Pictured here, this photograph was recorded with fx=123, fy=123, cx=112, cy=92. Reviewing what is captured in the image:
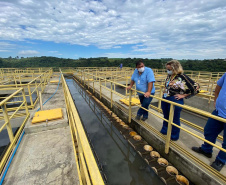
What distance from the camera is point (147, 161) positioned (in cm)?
258

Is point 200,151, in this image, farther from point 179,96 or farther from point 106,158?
point 106,158

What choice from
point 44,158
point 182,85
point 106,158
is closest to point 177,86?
point 182,85

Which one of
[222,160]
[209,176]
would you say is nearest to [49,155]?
[209,176]

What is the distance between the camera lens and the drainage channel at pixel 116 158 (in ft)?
7.43

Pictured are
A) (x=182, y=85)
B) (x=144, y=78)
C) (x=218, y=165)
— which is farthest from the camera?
(x=144, y=78)

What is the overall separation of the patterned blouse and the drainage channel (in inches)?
63.9

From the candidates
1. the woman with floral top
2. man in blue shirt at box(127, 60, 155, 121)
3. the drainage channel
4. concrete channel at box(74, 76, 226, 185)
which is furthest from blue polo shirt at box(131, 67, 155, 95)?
the drainage channel

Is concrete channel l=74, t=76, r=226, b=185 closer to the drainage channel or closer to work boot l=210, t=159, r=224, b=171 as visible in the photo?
work boot l=210, t=159, r=224, b=171

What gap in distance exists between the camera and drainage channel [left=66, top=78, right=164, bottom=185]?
227 cm

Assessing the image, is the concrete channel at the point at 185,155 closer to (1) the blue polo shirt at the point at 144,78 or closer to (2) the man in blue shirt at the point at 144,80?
(2) the man in blue shirt at the point at 144,80

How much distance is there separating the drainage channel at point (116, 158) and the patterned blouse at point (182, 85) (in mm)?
1624

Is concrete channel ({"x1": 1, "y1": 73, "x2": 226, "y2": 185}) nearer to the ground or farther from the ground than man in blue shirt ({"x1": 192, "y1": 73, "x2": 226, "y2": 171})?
nearer to the ground

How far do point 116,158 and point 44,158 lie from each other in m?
1.45

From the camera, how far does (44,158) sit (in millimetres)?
2191
